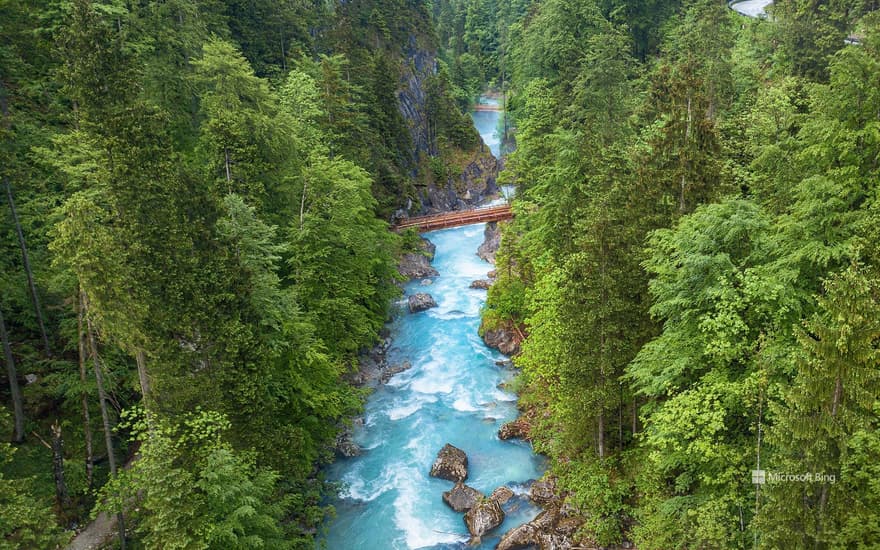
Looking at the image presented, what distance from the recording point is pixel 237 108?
79.6 ft

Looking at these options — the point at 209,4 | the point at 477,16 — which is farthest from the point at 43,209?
the point at 477,16

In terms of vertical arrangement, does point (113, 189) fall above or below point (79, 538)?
above

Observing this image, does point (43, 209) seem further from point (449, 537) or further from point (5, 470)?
point (449, 537)

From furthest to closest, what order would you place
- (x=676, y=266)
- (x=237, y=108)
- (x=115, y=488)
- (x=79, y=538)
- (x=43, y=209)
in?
(x=237, y=108) → (x=43, y=209) → (x=79, y=538) → (x=676, y=266) → (x=115, y=488)

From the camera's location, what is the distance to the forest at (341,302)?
13.0m

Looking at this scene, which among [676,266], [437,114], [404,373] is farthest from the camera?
[437,114]

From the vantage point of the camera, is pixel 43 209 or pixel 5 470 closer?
pixel 5 470

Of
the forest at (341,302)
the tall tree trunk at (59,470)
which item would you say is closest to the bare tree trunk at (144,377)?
the forest at (341,302)

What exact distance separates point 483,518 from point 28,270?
66.4ft

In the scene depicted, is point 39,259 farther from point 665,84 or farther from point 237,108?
point 665,84

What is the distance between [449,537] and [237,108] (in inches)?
812

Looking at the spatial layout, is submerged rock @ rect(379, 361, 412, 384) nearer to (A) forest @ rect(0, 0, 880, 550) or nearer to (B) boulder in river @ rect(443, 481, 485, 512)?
(A) forest @ rect(0, 0, 880, 550)

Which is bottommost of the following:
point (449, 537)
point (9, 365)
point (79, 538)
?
point (449, 537)

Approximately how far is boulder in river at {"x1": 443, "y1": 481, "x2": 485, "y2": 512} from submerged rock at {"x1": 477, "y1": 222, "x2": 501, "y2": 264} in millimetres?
26715
